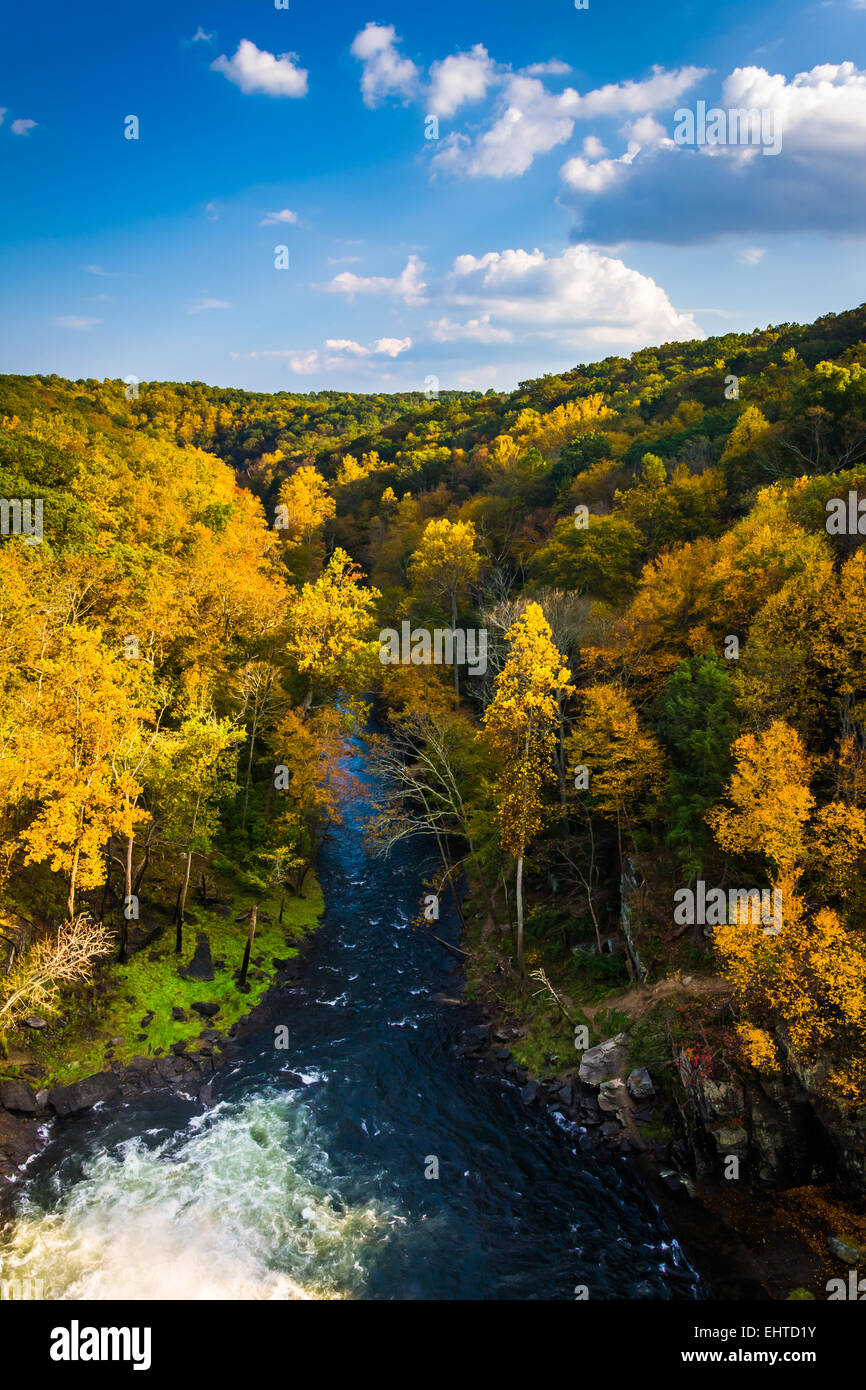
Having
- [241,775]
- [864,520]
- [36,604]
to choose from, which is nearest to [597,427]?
[864,520]

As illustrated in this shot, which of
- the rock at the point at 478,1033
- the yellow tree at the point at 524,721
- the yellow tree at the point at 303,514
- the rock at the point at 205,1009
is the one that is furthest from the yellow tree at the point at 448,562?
the rock at the point at 205,1009

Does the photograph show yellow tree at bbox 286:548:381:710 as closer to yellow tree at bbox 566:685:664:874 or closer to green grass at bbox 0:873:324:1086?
green grass at bbox 0:873:324:1086

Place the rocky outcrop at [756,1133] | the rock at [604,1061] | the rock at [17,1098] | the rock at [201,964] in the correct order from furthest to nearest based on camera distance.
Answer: the rock at [201,964], the rock at [604,1061], the rock at [17,1098], the rocky outcrop at [756,1133]

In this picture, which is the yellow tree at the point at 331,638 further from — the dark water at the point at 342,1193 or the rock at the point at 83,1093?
the rock at the point at 83,1093

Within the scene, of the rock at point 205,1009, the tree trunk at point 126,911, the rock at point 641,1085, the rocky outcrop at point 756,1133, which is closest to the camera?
the rocky outcrop at point 756,1133

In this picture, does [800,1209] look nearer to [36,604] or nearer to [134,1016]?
[134,1016]

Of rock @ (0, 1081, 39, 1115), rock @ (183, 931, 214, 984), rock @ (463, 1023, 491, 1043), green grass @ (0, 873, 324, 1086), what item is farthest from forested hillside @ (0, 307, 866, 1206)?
rock @ (183, 931, 214, 984)
